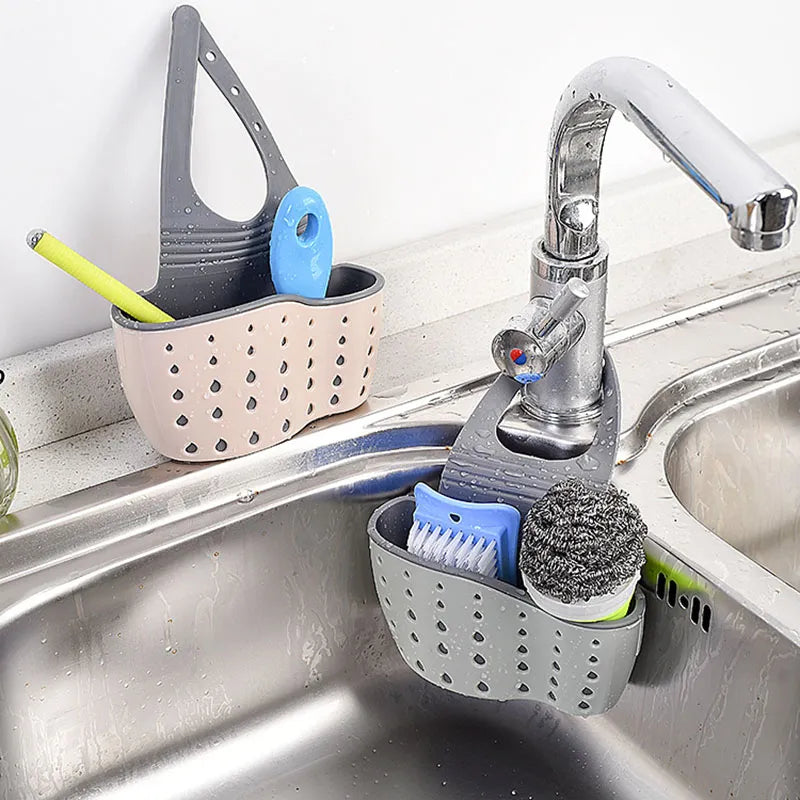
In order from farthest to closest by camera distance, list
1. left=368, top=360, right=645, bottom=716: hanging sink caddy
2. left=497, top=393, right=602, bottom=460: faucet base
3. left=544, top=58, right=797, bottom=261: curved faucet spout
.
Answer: left=497, top=393, right=602, bottom=460: faucet base
left=368, top=360, right=645, bottom=716: hanging sink caddy
left=544, top=58, right=797, bottom=261: curved faucet spout

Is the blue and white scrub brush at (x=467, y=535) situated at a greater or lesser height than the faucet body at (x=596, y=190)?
lesser

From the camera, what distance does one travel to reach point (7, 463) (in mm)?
768

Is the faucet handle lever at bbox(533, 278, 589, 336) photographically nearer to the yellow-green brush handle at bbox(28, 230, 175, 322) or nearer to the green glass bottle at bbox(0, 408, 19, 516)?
the yellow-green brush handle at bbox(28, 230, 175, 322)

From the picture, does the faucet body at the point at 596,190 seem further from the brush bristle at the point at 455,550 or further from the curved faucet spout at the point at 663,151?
the brush bristle at the point at 455,550

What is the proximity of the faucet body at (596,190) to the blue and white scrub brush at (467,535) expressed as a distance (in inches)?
4.7

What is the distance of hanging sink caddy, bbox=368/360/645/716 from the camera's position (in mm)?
719

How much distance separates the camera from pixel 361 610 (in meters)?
0.88

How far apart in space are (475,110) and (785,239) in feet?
1.45

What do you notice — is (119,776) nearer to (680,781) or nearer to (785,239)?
(680,781)

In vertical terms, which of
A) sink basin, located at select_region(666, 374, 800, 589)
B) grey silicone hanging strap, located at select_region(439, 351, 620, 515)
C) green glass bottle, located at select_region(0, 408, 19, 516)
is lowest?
sink basin, located at select_region(666, 374, 800, 589)

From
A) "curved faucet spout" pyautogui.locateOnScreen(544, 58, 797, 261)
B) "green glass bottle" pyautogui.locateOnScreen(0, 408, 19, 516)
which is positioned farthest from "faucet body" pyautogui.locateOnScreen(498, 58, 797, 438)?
"green glass bottle" pyautogui.locateOnScreen(0, 408, 19, 516)

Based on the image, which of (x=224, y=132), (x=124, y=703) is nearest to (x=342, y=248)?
(x=224, y=132)

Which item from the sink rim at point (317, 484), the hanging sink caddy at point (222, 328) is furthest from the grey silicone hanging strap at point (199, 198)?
the sink rim at point (317, 484)

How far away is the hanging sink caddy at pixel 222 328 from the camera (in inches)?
30.3
